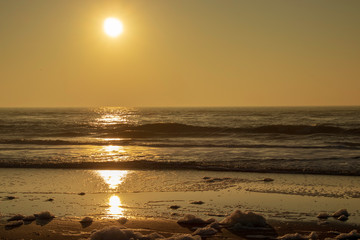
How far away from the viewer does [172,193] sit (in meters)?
10.8

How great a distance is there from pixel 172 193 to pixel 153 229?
3.31m

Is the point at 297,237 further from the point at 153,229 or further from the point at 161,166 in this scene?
the point at 161,166

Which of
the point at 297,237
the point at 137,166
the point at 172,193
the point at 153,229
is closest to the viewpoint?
the point at 297,237

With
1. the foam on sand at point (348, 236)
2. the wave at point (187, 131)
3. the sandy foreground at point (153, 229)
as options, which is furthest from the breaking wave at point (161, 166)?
the wave at point (187, 131)

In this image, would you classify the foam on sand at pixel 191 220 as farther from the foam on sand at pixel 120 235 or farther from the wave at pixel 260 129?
the wave at pixel 260 129

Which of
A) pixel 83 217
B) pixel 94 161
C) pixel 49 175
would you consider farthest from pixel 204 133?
pixel 83 217

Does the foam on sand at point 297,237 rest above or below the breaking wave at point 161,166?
above

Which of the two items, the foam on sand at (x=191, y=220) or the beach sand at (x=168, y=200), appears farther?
the foam on sand at (x=191, y=220)

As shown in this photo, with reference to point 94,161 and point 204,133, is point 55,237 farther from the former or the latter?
point 204,133

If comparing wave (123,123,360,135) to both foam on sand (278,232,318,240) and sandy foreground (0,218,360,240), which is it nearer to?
sandy foreground (0,218,360,240)

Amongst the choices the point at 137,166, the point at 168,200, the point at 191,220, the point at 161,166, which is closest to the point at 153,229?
the point at 191,220

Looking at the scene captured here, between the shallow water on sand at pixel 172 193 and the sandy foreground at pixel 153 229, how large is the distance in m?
0.47

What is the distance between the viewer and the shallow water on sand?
8828 mm

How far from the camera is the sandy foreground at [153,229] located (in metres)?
7.16
